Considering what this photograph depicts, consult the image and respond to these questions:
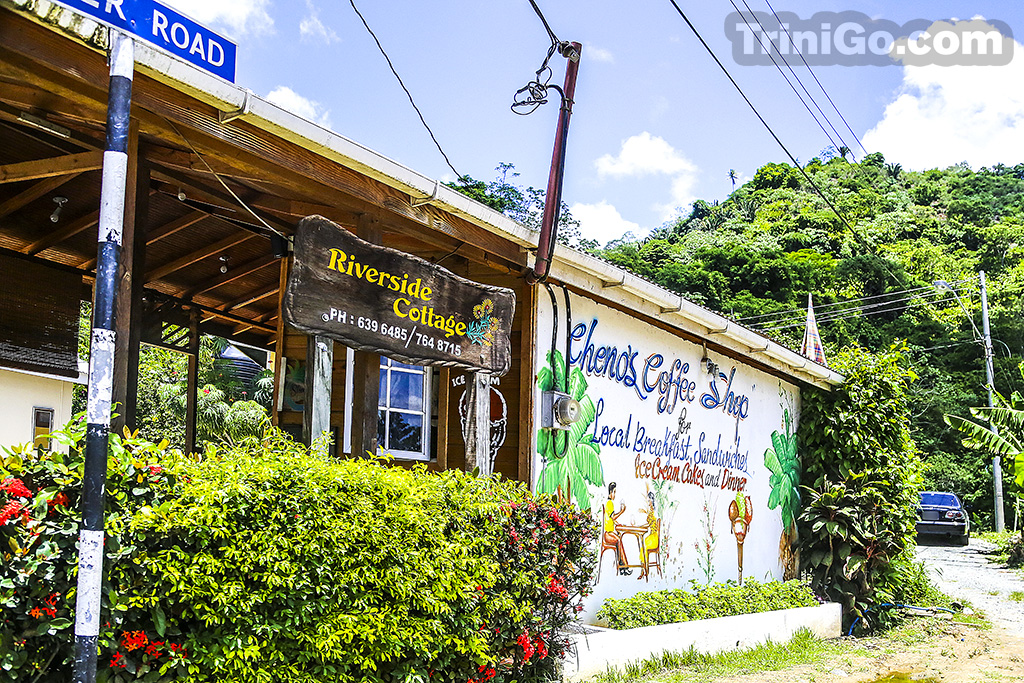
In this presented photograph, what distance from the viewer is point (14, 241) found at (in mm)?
8773

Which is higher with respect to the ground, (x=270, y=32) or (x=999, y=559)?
(x=270, y=32)

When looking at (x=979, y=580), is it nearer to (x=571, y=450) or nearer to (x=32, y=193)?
(x=571, y=450)

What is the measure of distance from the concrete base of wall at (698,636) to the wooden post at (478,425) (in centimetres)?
161

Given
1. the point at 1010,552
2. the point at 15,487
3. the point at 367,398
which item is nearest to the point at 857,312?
the point at 1010,552

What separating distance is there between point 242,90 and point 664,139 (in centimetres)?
7766

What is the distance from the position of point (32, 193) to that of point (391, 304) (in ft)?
10.7

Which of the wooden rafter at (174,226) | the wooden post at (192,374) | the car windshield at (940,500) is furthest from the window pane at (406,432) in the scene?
the car windshield at (940,500)

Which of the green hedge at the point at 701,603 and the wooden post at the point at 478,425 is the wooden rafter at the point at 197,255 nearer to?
the wooden post at the point at 478,425

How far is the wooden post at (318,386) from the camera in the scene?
Answer: 6.16 meters

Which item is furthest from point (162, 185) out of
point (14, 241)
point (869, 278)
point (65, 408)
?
point (869, 278)

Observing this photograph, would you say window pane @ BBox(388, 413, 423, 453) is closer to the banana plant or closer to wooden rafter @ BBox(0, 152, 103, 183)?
wooden rafter @ BBox(0, 152, 103, 183)

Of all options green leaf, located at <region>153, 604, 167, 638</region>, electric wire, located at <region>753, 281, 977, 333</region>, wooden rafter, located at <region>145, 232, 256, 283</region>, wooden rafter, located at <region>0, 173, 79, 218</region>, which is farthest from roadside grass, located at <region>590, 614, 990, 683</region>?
electric wire, located at <region>753, 281, 977, 333</region>

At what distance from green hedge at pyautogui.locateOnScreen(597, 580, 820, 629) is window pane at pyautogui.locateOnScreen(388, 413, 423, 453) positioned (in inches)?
92.9

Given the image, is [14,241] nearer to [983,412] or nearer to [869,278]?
[983,412]
